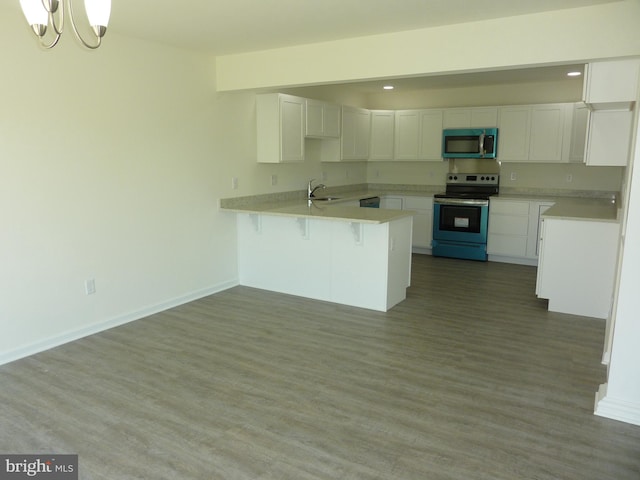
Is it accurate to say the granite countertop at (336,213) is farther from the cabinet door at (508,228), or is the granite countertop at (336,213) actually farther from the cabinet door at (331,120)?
the cabinet door at (508,228)

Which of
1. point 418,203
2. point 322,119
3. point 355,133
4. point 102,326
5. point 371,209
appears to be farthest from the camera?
point 418,203

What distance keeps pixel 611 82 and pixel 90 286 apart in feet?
14.2

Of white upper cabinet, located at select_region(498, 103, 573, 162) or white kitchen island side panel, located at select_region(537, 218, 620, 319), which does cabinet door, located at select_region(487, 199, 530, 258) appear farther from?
white kitchen island side panel, located at select_region(537, 218, 620, 319)

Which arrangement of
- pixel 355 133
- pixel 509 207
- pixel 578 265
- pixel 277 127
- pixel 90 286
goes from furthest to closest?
pixel 355 133
pixel 509 207
pixel 277 127
pixel 578 265
pixel 90 286

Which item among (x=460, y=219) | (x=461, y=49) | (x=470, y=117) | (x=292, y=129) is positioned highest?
(x=461, y=49)

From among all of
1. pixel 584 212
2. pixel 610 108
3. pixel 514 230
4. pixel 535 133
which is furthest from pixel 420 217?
pixel 610 108

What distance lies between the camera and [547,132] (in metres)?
6.30

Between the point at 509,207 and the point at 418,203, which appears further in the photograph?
the point at 418,203

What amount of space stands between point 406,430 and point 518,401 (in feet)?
2.61

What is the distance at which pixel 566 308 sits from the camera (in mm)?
4535

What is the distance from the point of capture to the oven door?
662 cm

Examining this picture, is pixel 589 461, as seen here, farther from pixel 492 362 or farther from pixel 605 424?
pixel 492 362

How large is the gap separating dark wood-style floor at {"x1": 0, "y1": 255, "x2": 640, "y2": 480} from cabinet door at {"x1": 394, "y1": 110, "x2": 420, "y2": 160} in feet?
11.0

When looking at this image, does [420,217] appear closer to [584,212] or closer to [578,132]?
[578,132]
